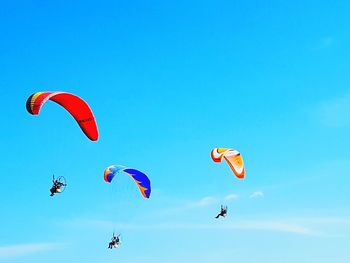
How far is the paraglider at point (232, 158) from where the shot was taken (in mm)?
40628

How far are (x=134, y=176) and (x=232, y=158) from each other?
303 inches

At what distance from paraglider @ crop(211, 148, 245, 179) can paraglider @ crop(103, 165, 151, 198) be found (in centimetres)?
545

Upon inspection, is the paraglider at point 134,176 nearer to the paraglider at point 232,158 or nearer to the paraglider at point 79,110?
the paraglider at point 232,158

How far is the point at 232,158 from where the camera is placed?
1651 inches

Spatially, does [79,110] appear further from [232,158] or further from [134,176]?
[232,158]

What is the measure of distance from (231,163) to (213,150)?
69.8 inches

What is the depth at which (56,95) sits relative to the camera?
29.9 metres

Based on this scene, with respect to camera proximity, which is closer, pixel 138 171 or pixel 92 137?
pixel 92 137

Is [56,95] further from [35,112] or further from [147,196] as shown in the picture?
[147,196]

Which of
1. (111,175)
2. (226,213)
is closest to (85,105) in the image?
(111,175)

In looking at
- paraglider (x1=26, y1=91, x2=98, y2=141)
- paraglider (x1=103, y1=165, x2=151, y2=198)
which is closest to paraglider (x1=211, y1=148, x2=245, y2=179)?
paraglider (x1=103, y1=165, x2=151, y2=198)

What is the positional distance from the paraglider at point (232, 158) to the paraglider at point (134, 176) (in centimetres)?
545

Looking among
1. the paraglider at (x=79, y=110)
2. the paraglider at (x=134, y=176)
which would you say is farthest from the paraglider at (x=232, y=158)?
the paraglider at (x=79, y=110)

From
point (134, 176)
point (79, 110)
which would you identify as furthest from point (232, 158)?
point (79, 110)
